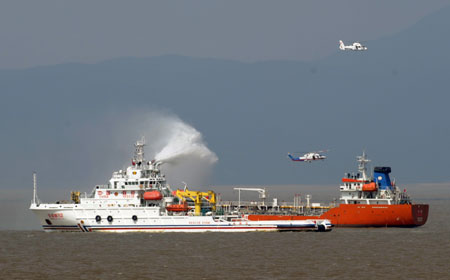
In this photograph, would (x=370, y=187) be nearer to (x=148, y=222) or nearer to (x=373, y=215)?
(x=373, y=215)

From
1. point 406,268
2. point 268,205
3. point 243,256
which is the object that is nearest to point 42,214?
point 268,205

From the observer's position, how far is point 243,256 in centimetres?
6600

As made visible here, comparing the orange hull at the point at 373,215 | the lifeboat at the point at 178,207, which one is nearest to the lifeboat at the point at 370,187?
the orange hull at the point at 373,215

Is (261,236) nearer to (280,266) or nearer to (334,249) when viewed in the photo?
(334,249)

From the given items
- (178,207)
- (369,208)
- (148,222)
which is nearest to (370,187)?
(369,208)

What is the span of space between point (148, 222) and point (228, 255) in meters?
21.4

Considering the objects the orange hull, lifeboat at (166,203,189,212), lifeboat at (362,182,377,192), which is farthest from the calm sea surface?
lifeboat at (362,182,377,192)

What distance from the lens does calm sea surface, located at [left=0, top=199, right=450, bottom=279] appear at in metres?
57.6

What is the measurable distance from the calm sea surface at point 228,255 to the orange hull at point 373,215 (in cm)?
335

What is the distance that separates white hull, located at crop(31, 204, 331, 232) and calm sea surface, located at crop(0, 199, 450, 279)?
1931 millimetres

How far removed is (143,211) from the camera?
87250 mm

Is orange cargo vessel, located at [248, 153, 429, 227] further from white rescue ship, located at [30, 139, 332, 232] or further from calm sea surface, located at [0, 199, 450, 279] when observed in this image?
white rescue ship, located at [30, 139, 332, 232]

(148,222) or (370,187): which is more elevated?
(370,187)

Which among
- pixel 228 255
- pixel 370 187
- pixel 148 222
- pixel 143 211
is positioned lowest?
pixel 228 255
